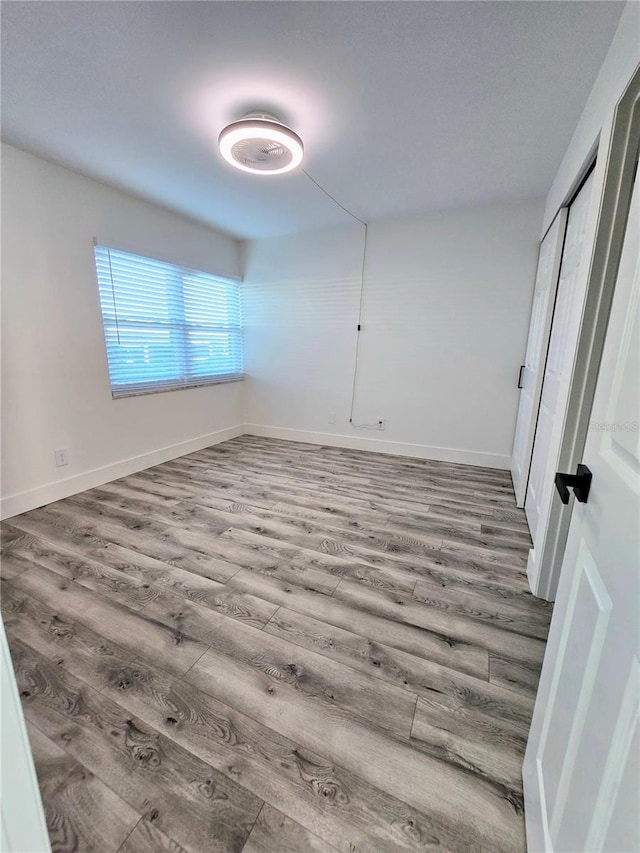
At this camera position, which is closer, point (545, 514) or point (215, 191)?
point (545, 514)

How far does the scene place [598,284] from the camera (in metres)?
1.40

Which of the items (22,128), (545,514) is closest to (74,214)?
(22,128)

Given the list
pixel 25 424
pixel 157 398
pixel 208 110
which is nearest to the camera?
pixel 208 110

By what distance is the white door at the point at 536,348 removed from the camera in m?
2.26

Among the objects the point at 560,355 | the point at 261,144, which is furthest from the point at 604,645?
the point at 261,144

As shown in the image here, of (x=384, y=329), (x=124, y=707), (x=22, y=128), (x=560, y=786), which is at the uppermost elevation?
(x=22, y=128)

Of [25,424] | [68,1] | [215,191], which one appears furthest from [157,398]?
[68,1]

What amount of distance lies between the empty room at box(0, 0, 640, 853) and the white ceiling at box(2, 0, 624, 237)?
0.05 ft

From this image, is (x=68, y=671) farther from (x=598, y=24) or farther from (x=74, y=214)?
(x=598, y=24)

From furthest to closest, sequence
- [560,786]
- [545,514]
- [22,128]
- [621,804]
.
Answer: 1. [22,128]
2. [545,514]
3. [560,786]
4. [621,804]

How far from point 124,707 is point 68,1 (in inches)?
102

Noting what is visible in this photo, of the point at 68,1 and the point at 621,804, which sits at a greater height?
the point at 68,1

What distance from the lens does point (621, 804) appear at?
47 cm

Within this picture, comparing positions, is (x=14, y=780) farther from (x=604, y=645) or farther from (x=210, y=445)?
(x=210, y=445)
